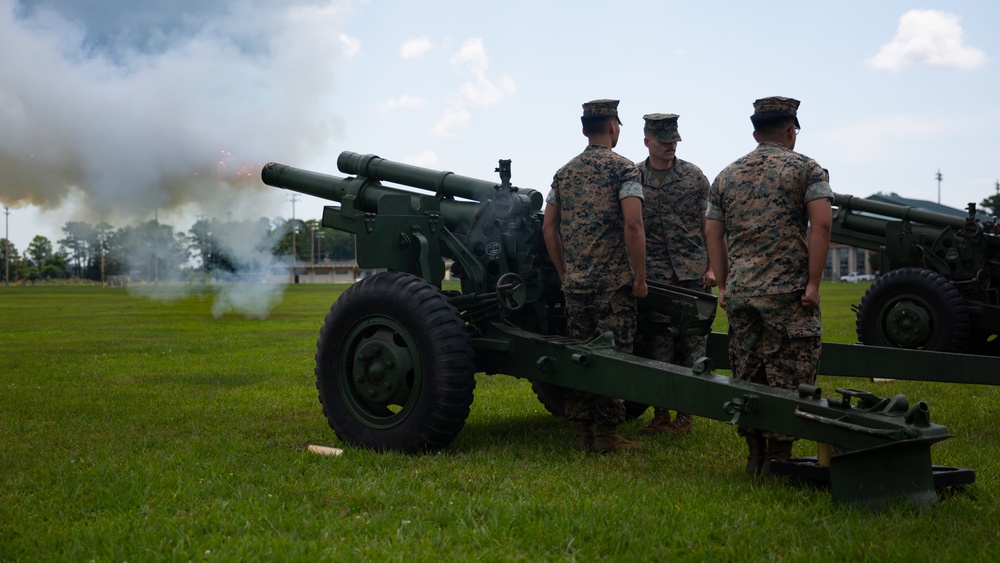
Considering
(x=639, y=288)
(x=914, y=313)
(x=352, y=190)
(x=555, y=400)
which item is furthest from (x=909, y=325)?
(x=352, y=190)

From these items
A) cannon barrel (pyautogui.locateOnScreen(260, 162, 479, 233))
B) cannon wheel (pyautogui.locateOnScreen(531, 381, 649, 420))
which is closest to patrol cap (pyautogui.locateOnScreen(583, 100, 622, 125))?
cannon barrel (pyautogui.locateOnScreen(260, 162, 479, 233))

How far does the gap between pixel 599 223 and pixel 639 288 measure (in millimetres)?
457

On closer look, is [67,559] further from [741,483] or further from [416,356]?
[741,483]

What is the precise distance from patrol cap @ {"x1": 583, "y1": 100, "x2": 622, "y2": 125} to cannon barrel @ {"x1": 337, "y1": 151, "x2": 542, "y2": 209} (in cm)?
67

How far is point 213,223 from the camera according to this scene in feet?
77.4

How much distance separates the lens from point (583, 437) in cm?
605

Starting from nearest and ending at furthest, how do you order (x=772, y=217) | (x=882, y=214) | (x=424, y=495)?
(x=424, y=495)
(x=772, y=217)
(x=882, y=214)

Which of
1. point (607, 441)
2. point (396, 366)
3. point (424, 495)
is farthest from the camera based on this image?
point (607, 441)

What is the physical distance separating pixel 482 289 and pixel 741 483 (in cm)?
211

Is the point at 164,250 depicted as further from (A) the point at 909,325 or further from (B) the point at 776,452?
(B) the point at 776,452

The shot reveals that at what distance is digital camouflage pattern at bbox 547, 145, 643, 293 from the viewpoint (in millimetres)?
5965

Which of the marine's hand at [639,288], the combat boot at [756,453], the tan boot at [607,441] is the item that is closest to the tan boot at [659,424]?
the tan boot at [607,441]

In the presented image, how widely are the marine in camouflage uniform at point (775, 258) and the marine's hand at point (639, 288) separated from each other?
2.40 ft

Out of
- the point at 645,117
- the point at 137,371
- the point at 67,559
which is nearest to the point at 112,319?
the point at 137,371
